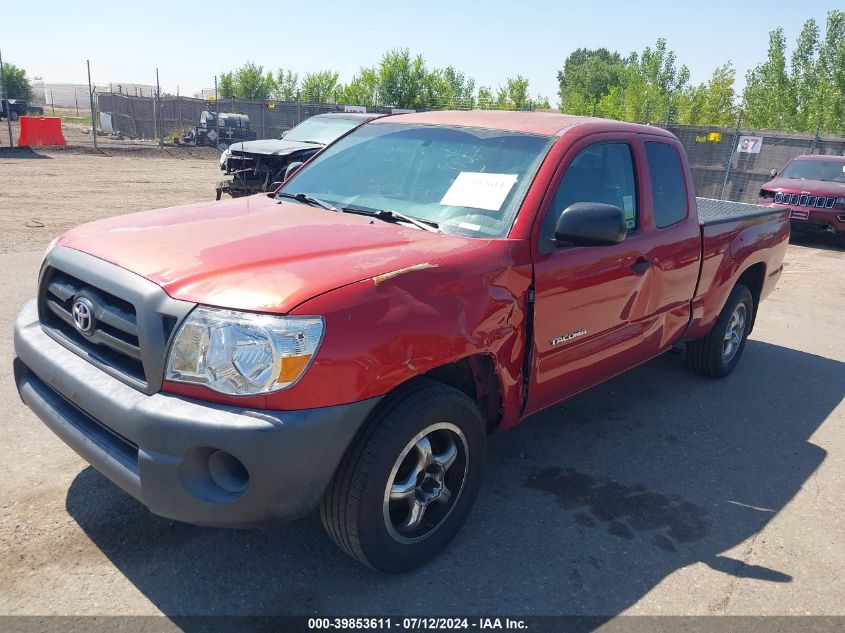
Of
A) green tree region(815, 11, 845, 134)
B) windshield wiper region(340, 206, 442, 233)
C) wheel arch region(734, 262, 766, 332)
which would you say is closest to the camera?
windshield wiper region(340, 206, 442, 233)

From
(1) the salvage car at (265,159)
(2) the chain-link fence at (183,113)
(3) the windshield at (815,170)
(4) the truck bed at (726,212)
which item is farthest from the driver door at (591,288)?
(2) the chain-link fence at (183,113)

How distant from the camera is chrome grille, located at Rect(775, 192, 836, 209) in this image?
1236cm

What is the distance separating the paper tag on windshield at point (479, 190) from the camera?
3281 millimetres

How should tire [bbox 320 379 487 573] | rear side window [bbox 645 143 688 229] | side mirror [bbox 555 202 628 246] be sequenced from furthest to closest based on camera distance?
rear side window [bbox 645 143 688 229] < side mirror [bbox 555 202 628 246] < tire [bbox 320 379 487 573]

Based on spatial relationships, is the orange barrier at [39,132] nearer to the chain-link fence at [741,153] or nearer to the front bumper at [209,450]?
the chain-link fence at [741,153]

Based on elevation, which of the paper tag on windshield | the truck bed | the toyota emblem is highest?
the paper tag on windshield

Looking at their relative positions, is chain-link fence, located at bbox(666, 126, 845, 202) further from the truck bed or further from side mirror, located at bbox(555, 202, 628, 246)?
side mirror, located at bbox(555, 202, 628, 246)

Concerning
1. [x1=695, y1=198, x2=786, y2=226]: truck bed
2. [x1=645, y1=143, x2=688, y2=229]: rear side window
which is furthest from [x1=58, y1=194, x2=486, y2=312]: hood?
[x1=695, y1=198, x2=786, y2=226]: truck bed

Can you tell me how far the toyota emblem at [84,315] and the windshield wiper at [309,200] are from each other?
134 centimetres

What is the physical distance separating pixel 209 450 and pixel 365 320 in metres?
0.70

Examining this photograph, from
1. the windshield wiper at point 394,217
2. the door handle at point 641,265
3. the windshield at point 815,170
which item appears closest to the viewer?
the windshield wiper at point 394,217

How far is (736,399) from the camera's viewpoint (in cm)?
517

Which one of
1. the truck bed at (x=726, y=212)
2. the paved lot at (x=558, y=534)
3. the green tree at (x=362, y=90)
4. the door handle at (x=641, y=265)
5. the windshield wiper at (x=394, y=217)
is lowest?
the paved lot at (x=558, y=534)

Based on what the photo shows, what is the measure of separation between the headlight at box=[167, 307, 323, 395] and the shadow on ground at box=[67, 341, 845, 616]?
96cm
